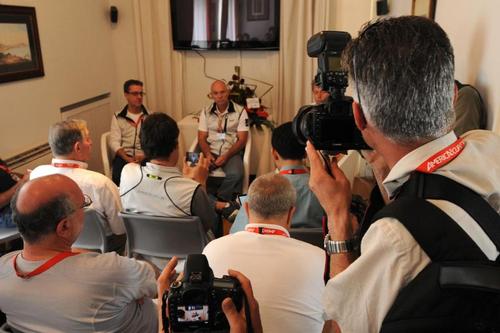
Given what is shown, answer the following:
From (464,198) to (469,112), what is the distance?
114cm

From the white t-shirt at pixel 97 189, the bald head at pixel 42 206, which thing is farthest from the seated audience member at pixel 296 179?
the bald head at pixel 42 206

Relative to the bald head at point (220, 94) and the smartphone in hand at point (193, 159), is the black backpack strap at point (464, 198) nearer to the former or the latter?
the smartphone in hand at point (193, 159)

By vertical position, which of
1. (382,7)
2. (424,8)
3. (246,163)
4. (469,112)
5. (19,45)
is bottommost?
(246,163)

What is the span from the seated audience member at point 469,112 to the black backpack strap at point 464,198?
3.54ft

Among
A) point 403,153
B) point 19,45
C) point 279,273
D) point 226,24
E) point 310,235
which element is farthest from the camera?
point 226,24

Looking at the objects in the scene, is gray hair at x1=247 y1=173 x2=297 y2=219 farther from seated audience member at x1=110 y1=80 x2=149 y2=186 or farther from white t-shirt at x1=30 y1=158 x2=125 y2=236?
seated audience member at x1=110 y1=80 x2=149 y2=186

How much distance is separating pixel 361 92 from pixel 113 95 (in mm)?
4160

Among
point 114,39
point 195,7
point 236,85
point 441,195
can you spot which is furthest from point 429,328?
point 114,39

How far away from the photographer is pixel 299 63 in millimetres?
4121

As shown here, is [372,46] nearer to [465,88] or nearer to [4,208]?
[465,88]

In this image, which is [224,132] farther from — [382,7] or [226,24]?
[382,7]

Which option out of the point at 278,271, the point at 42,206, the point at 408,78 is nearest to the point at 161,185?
the point at 42,206

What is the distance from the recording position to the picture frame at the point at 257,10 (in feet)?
13.3

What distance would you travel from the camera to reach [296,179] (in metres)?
1.99
